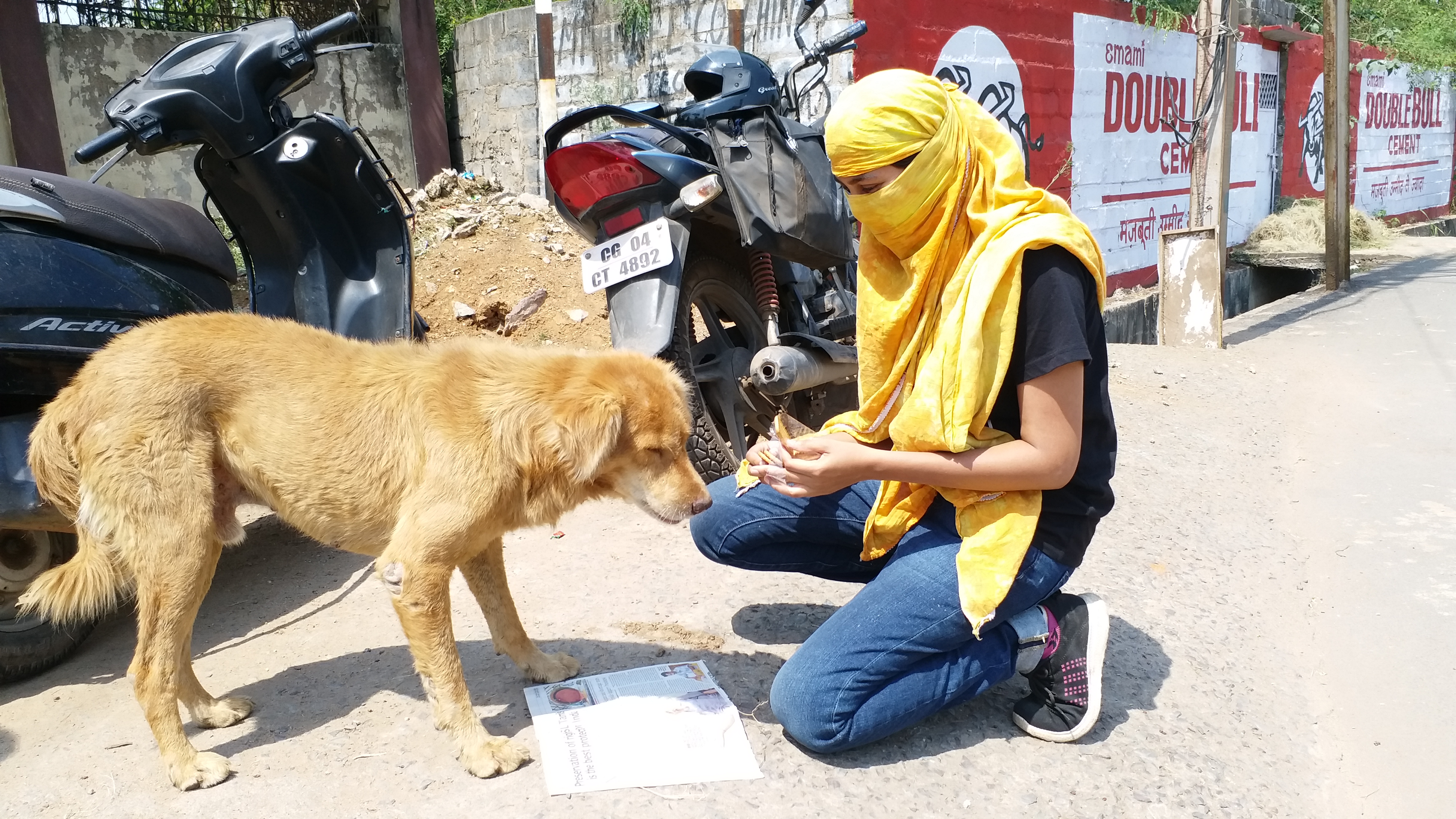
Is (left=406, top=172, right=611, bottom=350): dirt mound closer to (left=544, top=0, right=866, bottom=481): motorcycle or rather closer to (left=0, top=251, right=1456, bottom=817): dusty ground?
(left=544, top=0, right=866, bottom=481): motorcycle

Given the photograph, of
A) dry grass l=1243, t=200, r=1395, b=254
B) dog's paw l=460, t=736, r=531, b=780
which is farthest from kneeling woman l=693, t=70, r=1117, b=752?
dry grass l=1243, t=200, r=1395, b=254

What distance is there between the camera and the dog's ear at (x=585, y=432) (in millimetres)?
2518

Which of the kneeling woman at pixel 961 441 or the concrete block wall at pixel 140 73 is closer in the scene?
the kneeling woman at pixel 961 441

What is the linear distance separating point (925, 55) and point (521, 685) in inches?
272

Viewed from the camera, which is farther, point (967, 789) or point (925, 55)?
point (925, 55)

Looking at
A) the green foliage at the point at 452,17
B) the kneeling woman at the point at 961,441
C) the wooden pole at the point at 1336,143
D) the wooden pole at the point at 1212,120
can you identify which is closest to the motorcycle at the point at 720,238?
the kneeling woman at the point at 961,441

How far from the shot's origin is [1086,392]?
2.55 m

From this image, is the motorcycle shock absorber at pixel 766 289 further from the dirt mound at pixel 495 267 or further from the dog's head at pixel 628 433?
the dirt mound at pixel 495 267

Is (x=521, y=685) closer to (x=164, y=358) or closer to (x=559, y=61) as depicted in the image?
(x=164, y=358)

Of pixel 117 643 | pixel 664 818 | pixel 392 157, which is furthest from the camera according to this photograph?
pixel 392 157

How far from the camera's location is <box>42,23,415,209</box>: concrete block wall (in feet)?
27.2

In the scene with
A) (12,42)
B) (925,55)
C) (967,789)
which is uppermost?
(12,42)

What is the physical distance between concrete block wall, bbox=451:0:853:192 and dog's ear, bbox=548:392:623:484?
5.64m

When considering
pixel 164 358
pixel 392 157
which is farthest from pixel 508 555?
pixel 392 157
